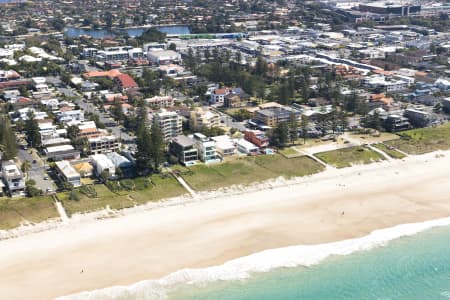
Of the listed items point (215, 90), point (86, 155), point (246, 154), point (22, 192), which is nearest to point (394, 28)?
point (215, 90)

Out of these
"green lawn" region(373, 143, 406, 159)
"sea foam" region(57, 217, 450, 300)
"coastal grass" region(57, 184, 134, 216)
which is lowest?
"sea foam" region(57, 217, 450, 300)

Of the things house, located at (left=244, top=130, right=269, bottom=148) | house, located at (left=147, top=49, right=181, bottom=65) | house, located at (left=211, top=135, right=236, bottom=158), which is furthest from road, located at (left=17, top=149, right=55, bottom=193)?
house, located at (left=147, top=49, right=181, bottom=65)

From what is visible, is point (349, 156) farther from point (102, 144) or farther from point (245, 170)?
point (102, 144)

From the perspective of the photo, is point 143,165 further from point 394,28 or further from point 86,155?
point 394,28

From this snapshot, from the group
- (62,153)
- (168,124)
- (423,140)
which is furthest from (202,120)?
Result: (423,140)

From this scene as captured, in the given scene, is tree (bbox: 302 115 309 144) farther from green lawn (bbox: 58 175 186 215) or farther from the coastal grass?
the coastal grass

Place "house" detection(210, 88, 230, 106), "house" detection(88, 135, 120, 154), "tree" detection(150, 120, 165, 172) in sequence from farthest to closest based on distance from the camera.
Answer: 1. "house" detection(210, 88, 230, 106)
2. "house" detection(88, 135, 120, 154)
3. "tree" detection(150, 120, 165, 172)
